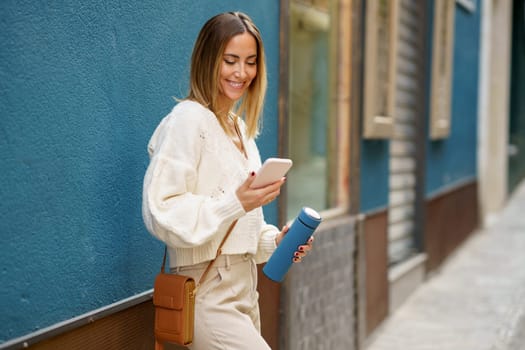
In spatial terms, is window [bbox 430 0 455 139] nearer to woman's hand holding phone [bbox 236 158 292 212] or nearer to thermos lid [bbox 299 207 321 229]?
thermos lid [bbox 299 207 321 229]

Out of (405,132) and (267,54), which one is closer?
(267,54)

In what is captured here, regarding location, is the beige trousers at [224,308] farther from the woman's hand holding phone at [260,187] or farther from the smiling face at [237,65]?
the smiling face at [237,65]

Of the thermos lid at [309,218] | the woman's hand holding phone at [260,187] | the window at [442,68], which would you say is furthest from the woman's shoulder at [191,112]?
the window at [442,68]

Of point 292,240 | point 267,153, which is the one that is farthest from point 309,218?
point 267,153

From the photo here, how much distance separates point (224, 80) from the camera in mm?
2531

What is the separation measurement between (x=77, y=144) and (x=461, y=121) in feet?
29.1

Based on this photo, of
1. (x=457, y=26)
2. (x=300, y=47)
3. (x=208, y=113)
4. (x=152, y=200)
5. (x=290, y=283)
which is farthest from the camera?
(x=457, y=26)

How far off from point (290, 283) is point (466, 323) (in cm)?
263

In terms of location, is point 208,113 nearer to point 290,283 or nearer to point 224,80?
point 224,80

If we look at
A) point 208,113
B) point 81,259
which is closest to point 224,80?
point 208,113

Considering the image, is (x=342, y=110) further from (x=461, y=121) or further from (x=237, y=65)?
(x=461, y=121)

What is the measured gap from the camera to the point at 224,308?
2.50 m

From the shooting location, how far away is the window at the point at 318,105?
16.5ft

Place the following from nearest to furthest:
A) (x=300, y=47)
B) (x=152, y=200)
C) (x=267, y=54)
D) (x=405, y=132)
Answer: (x=152, y=200)
(x=267, y=54)
(x=300, y=47)
(x=405, y=132)
